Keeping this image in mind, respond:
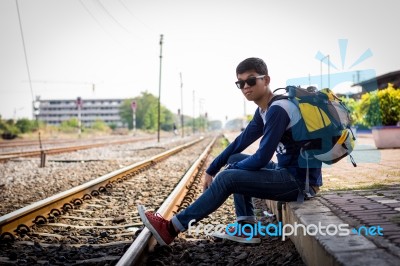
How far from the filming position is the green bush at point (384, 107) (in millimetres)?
10141

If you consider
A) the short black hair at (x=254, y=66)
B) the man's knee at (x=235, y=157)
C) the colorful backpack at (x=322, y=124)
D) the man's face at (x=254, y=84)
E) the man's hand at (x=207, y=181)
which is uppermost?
the short black hair at (x=254, y=66)

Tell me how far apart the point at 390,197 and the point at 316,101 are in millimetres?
1384

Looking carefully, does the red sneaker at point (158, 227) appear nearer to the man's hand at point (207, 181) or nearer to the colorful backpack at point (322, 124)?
the man's hand at point (207, 181)

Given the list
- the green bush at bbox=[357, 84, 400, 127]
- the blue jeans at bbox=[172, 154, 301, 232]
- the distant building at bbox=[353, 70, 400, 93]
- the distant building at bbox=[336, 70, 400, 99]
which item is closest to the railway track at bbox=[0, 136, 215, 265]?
the blue jeans at bbox=[172, 154, 301, 232]

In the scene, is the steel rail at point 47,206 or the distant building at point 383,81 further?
the distant building at point 383,81

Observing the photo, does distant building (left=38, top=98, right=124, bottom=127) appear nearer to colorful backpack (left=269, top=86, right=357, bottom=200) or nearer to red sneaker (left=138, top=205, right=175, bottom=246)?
red sneaker (left=138, top=205, right=175, bottom=246)

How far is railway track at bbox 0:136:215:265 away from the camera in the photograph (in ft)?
9.27

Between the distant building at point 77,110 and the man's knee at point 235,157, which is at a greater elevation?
the distant building at point 77,110

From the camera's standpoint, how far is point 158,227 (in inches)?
110

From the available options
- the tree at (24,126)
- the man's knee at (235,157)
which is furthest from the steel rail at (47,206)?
the tree at (24,126)

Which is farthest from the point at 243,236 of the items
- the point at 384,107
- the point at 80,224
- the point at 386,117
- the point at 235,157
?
the point at 384,107

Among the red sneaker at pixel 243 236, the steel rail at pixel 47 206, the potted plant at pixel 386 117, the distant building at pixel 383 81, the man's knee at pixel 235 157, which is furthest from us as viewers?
the distant building at pixel 383 81

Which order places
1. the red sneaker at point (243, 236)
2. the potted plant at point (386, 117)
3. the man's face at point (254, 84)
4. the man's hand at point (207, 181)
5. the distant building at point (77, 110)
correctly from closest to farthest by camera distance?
the man's face at point (254, 84) < the red sneaker at point (243, 236) < the man's hand at point (207, 181) < the potted plant at point (386, 117) < the distant building at point (77, 110)

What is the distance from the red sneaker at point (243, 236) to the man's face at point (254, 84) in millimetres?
1219
